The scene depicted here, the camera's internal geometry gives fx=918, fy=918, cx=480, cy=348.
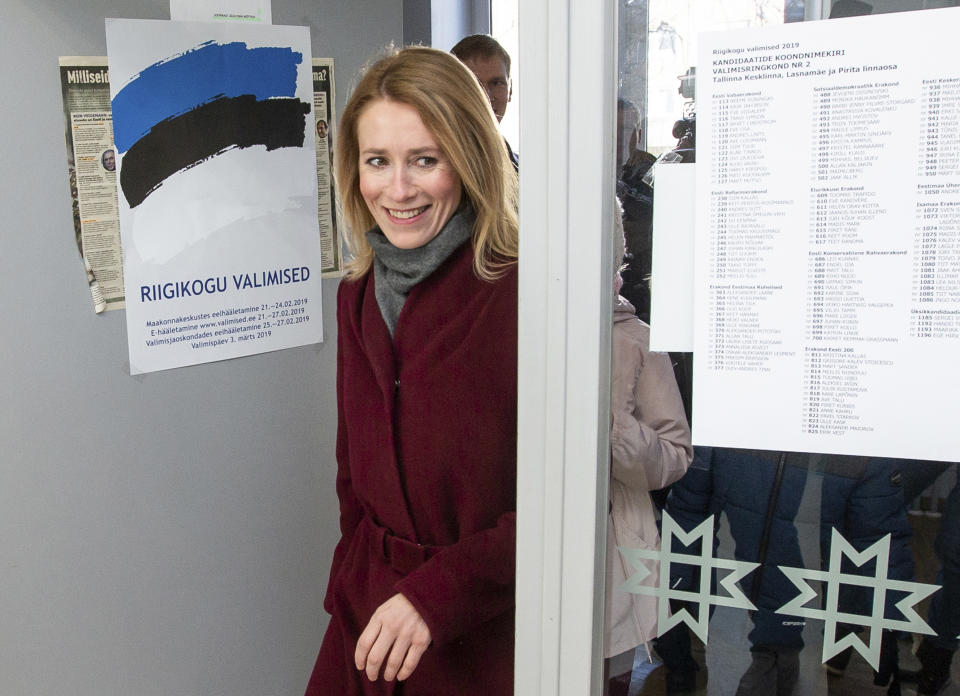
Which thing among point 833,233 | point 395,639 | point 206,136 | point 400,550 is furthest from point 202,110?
point 833,233

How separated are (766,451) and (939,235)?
0.75 ft

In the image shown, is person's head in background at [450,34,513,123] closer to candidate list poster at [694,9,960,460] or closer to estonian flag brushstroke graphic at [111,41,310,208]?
estonian flag brushstroke graphic at [111,41,310,208]

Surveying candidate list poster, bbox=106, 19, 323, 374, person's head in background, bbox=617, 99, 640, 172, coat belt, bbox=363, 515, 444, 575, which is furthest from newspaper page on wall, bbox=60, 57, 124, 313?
person's head in background, bbox=617, 99, 640, 172

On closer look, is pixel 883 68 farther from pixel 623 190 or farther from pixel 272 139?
pixel 272 139

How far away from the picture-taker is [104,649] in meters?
1.79

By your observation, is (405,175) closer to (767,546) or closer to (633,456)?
(633,456)

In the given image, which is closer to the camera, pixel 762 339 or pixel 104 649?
pixel 762 339

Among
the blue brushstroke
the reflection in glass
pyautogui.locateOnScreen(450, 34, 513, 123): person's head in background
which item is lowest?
the reflection in glass

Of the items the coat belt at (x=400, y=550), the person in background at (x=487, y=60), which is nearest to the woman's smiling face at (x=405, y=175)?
the coat belt at (x=400, y=550)

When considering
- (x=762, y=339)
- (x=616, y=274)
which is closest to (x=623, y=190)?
(x=616, y=274)

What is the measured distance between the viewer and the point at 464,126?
133cm

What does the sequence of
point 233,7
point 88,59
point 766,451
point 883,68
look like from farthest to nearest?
point 233,7 → point 88,59 → point 766,451 → point 883,68

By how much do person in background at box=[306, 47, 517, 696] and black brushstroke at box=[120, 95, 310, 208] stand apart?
0.45 metres

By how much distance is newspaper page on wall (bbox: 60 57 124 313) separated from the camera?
5.23 ft
